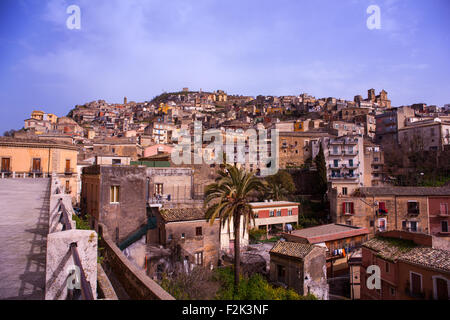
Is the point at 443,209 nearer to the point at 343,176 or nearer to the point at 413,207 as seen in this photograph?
the point at 413,207

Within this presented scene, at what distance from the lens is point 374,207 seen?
31812 millimetres

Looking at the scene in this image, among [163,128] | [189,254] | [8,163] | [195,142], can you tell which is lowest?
[189,254]

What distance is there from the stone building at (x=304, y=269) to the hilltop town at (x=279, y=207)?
0.07 m

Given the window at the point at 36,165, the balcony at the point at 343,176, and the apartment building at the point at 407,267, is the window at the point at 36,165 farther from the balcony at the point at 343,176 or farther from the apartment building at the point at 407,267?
the balcony at the point at 343,176

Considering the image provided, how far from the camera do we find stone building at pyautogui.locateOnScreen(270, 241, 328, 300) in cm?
1772

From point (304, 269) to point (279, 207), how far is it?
1554 cm

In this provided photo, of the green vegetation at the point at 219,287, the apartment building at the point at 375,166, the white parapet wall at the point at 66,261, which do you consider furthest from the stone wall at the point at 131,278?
the apartment building at the point at 375,166

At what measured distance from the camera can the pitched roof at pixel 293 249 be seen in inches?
717

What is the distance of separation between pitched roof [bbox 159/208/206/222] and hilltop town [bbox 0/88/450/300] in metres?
0.16

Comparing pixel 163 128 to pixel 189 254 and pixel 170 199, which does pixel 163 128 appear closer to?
pixel 170 199

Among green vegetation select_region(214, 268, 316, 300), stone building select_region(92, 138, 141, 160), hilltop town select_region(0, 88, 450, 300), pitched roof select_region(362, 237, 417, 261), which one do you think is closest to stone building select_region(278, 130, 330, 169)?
hilltop town select_region(0, 88, 450, 300)

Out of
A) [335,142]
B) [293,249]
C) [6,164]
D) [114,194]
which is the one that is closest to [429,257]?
[293,249]
